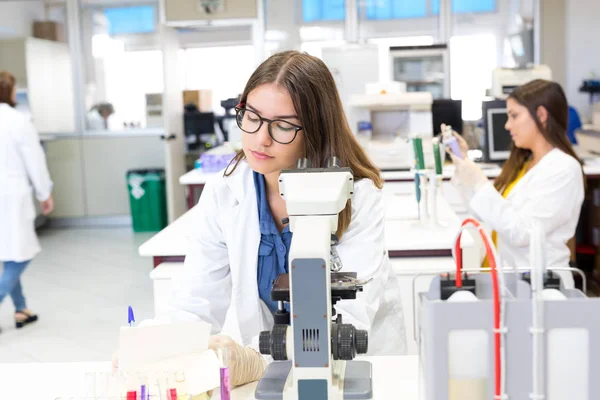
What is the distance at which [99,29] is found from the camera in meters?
7.48

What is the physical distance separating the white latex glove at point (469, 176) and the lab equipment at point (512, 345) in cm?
190

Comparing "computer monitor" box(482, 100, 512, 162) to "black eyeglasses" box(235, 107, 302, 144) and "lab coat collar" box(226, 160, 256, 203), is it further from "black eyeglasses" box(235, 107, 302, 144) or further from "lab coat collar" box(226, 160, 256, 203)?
"black eyeglasses" box(235, 107, 302, 144)

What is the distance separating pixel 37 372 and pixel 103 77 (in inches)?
255

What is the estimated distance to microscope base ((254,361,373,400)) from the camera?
3.37ft

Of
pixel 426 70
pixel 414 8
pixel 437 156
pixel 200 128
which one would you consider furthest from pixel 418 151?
pixel 414 8

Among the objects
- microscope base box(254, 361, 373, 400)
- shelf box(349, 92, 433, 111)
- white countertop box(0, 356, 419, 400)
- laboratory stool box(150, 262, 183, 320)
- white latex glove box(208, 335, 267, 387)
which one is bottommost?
laboratory stool box(150, 262, 183, 320)

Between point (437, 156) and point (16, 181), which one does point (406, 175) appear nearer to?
point (437, 156)

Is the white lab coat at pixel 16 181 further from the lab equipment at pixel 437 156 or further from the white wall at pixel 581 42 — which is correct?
the white wall at pixel 581 42

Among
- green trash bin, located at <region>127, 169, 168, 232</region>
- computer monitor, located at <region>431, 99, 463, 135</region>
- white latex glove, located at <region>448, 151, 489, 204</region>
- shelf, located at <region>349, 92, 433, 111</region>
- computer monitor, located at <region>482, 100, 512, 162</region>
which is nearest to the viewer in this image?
white latex glove, located at <region>448, 151, 489, 204</region>

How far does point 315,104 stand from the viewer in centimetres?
155

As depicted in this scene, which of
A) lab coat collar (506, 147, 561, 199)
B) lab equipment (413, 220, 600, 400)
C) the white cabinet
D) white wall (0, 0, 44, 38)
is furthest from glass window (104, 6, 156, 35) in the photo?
lab equipment (413, 220, 600, 400)

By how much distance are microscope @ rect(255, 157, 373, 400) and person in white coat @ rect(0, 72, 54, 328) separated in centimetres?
335

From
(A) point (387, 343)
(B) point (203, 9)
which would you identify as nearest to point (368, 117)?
(B) point (203, 9)

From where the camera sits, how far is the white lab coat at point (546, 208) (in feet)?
8.70
